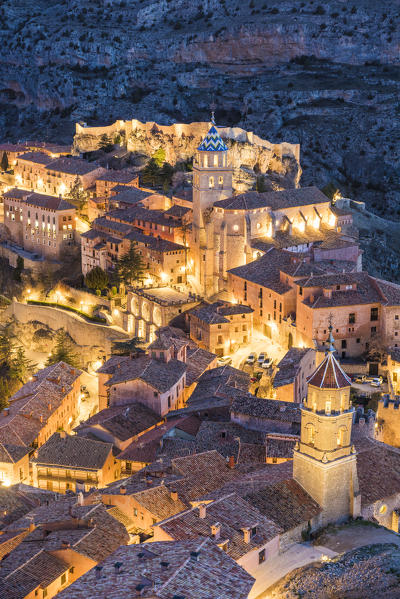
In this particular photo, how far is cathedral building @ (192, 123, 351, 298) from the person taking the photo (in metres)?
63.2

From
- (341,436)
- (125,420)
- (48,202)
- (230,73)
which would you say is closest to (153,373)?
(125,420)

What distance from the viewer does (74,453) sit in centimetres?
4475

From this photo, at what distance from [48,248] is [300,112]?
41.1m

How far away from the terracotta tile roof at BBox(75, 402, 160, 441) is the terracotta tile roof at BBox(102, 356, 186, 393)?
1293mm

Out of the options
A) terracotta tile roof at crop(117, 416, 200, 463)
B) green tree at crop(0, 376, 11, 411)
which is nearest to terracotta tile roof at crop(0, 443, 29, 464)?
terracotta tile roof at crop(117, 416, 200, 463)

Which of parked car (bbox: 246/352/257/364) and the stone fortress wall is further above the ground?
the stone fortress wall

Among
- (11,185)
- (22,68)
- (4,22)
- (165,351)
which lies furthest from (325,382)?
(4,22)

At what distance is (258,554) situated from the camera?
2978 centimetres

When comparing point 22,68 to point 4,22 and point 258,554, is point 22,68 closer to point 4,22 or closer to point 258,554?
point 4,22

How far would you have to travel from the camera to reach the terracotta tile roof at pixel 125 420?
46.8 metres

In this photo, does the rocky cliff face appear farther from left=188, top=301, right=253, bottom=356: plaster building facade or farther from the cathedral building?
left=188, top=301, right=253, bottom=356: plaster building facade

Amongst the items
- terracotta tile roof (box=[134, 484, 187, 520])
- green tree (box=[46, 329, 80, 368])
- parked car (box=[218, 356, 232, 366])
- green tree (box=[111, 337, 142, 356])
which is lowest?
green tree (box=[46, 329, 80, 368])

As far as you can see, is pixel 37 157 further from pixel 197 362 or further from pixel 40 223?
pixel 197 362

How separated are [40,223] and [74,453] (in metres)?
32.0
